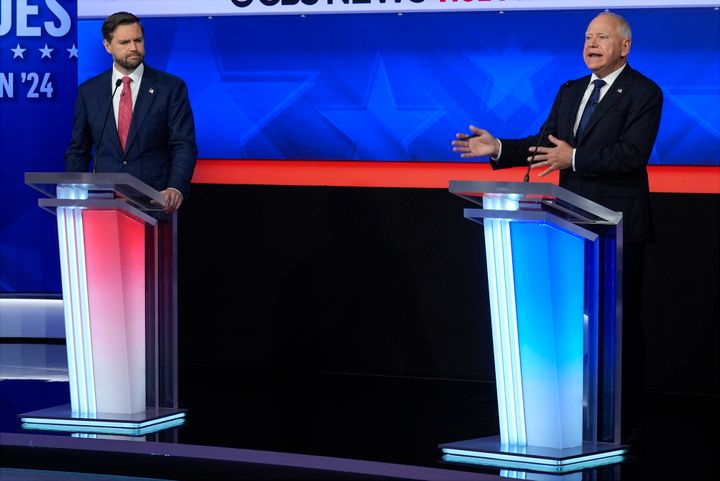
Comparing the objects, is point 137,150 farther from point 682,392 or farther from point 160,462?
point 682,392

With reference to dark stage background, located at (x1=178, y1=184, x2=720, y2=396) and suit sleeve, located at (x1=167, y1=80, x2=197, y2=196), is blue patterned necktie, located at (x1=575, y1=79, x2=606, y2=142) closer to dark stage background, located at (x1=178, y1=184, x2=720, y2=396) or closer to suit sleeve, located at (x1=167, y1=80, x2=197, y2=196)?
dark stage background, located at (x1=178, y1=184, x2=720, y2=396)

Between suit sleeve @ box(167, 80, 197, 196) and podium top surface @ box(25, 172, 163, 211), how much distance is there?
1.69ft

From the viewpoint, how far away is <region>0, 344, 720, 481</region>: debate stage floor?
360cm

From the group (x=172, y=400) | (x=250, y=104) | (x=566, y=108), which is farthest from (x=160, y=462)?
(x=250, y=104)

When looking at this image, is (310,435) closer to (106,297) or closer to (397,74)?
(106,297)

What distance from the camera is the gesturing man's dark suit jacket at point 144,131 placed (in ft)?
15.1

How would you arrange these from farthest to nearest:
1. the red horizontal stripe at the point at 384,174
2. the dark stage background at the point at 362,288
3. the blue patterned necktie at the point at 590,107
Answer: the red horizontal stripe at the point at 384,174 → the dark stage background at the point at 362,288 → the blue patterned necktie at the point at 590,107

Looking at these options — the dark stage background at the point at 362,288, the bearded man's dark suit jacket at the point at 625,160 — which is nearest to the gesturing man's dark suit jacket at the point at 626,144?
the bearded man's dark suit jacket at the point at 625,160

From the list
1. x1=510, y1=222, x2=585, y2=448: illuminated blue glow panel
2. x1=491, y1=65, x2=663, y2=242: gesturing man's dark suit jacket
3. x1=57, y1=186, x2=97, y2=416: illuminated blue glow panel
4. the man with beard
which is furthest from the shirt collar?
x1=510, y1=222, x2=585, y2=448: illuminated blue glow panel

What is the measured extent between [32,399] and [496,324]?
207cm

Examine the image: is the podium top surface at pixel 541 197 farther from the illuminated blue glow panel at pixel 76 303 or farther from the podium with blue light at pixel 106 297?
the illuminated blue glow panel at pixel 76 303

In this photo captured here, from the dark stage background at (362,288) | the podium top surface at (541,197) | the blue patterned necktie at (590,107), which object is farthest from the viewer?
the dark stage background at (362,288)

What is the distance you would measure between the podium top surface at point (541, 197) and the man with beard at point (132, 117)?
4.70ft

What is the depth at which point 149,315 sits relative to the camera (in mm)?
4203
